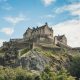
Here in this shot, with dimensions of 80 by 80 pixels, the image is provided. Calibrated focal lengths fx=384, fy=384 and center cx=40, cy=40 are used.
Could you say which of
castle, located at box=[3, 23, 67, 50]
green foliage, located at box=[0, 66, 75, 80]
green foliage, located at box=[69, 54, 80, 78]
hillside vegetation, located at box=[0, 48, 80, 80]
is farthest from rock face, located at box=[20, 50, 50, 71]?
green foliage, located at box=[0, 66, 75, 80]

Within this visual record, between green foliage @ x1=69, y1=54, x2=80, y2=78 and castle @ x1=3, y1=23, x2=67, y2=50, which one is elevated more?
castle @ x1=3, y1=23, x2=67, y2=50

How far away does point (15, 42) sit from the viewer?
143250 millimetres

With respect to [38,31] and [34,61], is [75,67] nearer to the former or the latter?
[34,61]

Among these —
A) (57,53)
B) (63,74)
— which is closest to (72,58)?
(57,53)

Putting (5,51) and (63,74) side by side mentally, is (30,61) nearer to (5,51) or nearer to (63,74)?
(5,51)

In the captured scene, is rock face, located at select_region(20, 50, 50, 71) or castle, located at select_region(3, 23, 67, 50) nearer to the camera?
rock face, located at select_region(20, 50, 50, 71)

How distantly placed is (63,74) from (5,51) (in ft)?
148

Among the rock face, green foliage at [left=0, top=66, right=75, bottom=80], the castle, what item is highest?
the castle

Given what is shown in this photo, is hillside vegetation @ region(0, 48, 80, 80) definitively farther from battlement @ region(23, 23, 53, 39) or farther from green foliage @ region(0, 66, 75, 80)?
battlement @ region(23, 23, 53, 39)

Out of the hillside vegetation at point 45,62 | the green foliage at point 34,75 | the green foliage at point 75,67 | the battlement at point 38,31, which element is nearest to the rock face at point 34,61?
the hillside vegetation at point 45,62

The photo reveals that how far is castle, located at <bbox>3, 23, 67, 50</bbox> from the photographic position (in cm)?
13712

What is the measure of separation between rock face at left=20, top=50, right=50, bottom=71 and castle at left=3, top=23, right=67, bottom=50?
636 centimetres

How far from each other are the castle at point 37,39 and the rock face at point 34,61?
636 cm

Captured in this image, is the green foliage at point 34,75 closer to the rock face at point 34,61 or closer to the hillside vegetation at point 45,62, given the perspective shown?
the hillside vegetation at point 45,62
